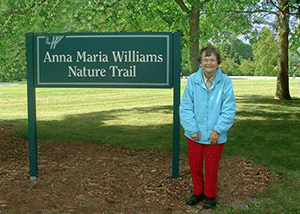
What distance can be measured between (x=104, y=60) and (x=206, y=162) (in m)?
2.19

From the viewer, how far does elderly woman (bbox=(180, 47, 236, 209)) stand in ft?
13.6

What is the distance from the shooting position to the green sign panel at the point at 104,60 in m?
5.29

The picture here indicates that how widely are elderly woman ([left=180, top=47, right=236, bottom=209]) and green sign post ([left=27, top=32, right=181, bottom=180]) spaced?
1004 mm

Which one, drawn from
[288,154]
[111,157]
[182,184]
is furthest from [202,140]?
[288,154]

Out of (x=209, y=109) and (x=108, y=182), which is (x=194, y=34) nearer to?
(x=108, y=182)

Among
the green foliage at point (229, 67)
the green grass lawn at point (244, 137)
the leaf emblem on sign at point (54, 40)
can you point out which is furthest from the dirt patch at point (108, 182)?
the green foliage at point (229, 67)

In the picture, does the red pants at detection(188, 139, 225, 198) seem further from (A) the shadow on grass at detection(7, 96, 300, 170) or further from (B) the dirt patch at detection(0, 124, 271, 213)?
(A) the shadow on grass at detection(7, 96, 300, 170)

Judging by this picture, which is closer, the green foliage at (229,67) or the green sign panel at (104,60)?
the green sign panel at (104,60)

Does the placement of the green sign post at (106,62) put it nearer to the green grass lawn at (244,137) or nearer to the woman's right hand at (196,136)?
the woman's right hand at (196,136)

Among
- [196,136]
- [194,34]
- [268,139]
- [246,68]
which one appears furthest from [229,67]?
[196,136]

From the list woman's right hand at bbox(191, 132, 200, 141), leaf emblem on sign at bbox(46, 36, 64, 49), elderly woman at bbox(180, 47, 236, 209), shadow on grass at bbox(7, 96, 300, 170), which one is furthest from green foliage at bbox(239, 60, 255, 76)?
woman's right hand at bbox(191, 132, 200, 141)

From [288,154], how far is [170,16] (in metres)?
6.95

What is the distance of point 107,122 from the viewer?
1212 centimetres

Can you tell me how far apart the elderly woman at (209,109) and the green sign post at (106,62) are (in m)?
1.00
